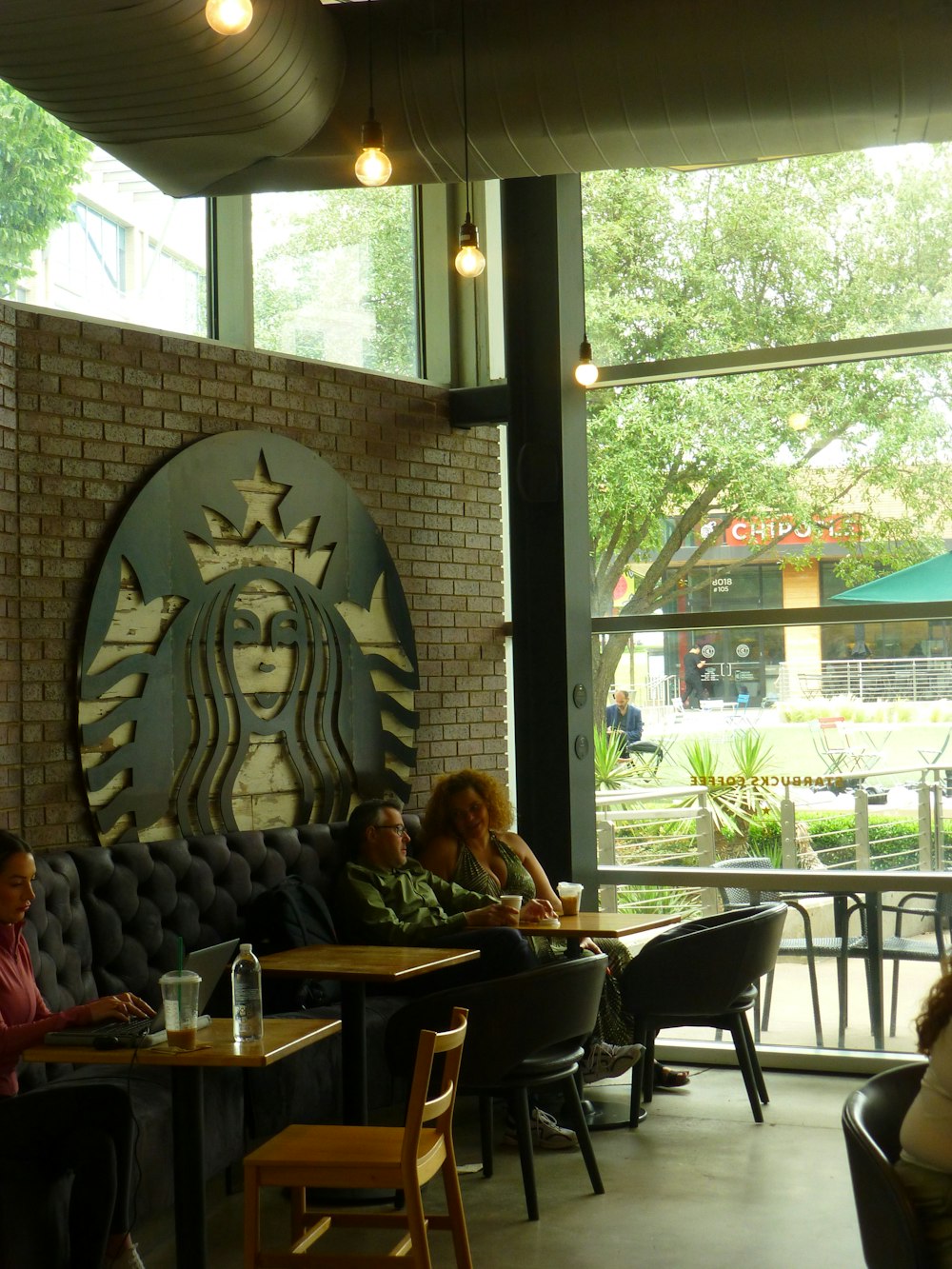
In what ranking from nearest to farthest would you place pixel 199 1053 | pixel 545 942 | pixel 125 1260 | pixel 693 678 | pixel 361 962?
pixel 199 1053 < pixel 125 1260 < pixel 361 962 < pixel 545 942 < pixel 693 678

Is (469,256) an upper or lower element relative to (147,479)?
upper

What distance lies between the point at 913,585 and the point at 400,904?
2706mm

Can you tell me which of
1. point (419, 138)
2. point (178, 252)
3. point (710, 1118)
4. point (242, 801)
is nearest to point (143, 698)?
Result: point (242, 801)

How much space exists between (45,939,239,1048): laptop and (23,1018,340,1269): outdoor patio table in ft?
0.06

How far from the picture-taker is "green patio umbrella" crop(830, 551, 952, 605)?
6.25 meters

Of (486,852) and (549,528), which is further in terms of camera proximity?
(549,528)

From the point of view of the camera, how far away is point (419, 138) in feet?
16.1

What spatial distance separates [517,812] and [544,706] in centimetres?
55

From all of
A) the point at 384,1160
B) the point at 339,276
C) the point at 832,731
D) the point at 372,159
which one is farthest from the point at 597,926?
the point at 339,276

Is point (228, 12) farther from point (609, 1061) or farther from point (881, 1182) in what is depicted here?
point (609, 1061)

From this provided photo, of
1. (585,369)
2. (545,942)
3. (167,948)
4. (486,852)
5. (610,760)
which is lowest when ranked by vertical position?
(545,942)

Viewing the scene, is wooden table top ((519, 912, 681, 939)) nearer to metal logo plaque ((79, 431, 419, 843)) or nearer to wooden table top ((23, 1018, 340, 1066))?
metal logo plaque ((79, 431, 419, 843))

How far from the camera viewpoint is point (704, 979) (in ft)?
17.7

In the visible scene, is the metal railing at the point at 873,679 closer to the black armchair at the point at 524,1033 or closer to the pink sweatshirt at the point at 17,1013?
the black armchair at the point at 524,1033
